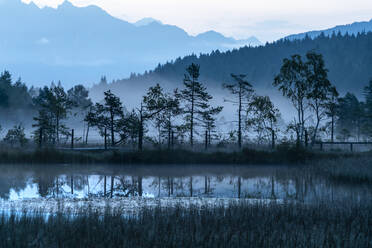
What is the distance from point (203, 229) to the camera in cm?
866

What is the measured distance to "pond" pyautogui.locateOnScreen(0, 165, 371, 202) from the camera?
1466 centimetres

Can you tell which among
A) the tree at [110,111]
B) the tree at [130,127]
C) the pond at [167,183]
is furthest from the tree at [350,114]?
the pond at [167,183]

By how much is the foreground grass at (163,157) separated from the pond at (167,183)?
1.33m

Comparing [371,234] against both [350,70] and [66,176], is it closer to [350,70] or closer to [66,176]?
[66,176]

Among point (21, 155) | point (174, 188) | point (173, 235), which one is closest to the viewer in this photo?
point (173, 235)

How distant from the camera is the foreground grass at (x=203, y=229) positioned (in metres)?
7.66

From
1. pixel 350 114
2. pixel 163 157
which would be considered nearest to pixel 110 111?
pixel 163 157

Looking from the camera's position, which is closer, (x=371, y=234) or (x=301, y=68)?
(x=371, y=234)

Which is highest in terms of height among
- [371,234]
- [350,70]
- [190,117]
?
[350,70]

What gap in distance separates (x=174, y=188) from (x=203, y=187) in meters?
1.27

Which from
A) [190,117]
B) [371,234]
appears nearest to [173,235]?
[371,234]

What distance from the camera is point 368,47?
610ft

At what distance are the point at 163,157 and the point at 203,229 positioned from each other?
1713 centimetres

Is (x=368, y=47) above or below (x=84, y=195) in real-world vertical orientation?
above
